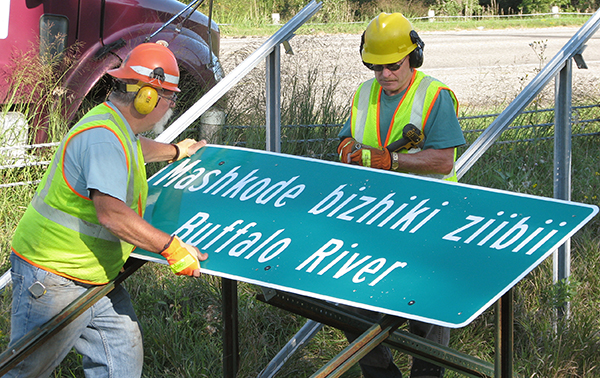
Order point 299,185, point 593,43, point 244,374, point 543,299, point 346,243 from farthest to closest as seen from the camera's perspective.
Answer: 1. point 593,43
2. point 543,299
3. point 244,374
4. point 299,185
5. point 346,243

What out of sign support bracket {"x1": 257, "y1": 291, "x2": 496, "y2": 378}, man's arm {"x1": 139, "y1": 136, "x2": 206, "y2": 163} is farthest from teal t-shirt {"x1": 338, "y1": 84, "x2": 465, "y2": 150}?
man's arm {"x1": 139, "y1": 136, "x2": 206, "y2": 163}

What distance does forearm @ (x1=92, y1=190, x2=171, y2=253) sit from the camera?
2.22 metres

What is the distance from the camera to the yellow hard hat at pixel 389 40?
279 cm

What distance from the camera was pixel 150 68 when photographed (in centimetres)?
240

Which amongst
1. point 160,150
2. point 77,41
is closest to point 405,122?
point 160,150

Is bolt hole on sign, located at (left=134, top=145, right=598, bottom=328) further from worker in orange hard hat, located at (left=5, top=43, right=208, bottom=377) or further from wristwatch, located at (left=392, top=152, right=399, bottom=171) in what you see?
wristwatch, located at (left=392, top=152, right=399, bottom=171)

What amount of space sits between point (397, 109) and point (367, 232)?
97 cm

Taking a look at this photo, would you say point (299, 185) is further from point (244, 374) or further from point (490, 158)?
point (490, 158)

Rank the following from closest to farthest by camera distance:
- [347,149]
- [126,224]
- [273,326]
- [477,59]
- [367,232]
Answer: [367,232] < [126,224] < [347,149] < [273,326] < [477,59]

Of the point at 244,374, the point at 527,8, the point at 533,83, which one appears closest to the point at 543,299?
the point at 533,83

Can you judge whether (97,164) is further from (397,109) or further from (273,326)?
(273,326)

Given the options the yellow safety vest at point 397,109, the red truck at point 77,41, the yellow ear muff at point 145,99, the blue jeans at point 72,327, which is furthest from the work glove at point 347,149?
the red truck at point 77,41

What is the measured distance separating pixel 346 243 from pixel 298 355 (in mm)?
1636

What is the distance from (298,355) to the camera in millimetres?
3531
